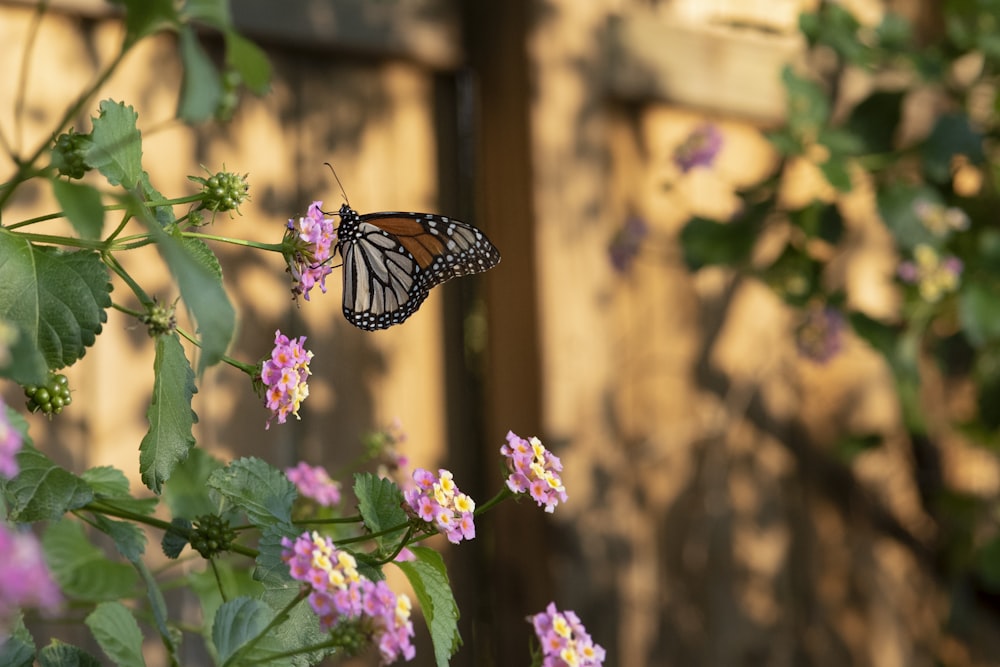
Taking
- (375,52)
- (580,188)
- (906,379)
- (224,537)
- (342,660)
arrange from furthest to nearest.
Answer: (906,379), (580,188), (375,52), (342,660), (224,537)

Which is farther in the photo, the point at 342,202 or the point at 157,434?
the point at 342,202

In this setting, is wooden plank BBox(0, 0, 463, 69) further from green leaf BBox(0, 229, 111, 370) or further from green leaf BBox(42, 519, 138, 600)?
green leaf BBox(0, 229, 111, 370)

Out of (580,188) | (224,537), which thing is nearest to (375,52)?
(580,188)

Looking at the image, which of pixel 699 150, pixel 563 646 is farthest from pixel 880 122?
pixel 563 646

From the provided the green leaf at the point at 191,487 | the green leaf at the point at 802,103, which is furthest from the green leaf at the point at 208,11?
the green leaf at the point at 802,103

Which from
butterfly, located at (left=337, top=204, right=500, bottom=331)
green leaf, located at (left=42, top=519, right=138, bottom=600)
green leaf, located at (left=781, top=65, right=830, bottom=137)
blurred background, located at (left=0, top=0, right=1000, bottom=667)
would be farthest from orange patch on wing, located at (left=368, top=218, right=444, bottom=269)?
Result: green leaf, located at (left=781, top=65, right=830, bottom=137)

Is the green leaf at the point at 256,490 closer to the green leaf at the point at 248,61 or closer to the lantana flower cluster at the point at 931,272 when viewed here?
the green leaf at the point at 248,61

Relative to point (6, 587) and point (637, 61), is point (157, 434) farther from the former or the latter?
point (637, 61)
